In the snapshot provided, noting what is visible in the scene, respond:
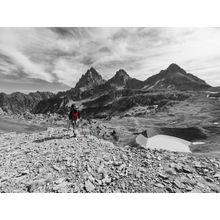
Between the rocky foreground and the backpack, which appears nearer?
the rocky foreground

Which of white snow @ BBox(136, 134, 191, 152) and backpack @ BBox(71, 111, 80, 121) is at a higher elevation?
backpack @ BBox(71, 111, 80, 121)

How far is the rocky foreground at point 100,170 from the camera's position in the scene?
5450 mm

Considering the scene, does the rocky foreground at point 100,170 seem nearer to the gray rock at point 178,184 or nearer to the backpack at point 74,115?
the gray rock at point 178,184

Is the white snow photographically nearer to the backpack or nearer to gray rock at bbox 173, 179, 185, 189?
the backpack

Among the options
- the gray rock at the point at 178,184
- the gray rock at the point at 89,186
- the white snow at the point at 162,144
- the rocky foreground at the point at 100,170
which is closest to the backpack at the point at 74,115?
the rocky foreground at the point at 100,170

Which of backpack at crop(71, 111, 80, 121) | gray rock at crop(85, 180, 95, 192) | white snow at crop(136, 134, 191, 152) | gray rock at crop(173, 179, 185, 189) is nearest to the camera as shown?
gray rock at crop(85, 180, 95, 192)

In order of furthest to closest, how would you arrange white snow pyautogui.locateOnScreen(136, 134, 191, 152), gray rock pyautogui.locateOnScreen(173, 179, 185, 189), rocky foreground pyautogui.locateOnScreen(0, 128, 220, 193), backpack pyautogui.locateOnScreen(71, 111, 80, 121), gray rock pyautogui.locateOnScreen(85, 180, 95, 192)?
1. white snow pyautogui.locateOnScreen(136, 134, 191, 152)
2. backpack pyautogui.locateOnScreen(71, 111, 80, 121)
3. gray rock pyautogui.locateOnScreen(173, 179, 185, 189)
4. rocky foreground pyautogui.locateOnScreen(0, 128, 220, 193)
5. gray rock pyautogui.locateOnScreen(85, 180, 95, 192)

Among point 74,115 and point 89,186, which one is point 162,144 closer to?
point 74,115

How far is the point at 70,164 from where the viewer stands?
20.7ft

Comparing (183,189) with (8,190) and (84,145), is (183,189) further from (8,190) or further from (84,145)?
(8,190)

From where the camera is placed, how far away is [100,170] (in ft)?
20.1

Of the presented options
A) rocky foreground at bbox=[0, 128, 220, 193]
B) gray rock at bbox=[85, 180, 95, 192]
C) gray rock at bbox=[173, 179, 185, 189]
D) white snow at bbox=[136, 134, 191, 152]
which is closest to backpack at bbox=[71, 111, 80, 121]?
rocky foreground at bbox=[0, 128, 220, 193]

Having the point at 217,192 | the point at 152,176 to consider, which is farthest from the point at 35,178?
the point at 217,192

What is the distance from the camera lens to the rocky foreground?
545 cm
